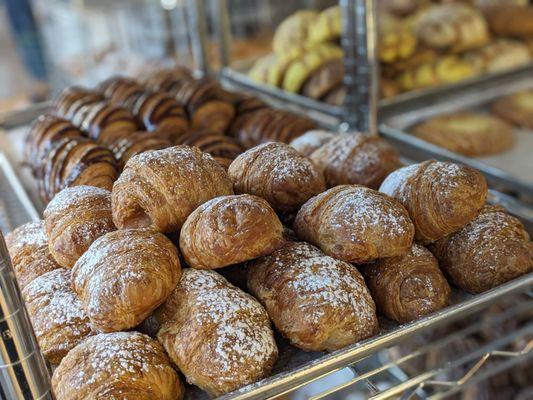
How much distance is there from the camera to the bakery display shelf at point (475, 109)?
4.69ft

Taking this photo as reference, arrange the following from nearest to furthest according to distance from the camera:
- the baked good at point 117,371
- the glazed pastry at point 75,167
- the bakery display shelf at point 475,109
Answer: the baked good at point 117,371, the glazed pastry at point 75,167, the bakery display shelf at point 475,109

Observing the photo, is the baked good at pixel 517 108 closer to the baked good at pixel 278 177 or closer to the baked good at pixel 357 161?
the baked good at pixel 357 161

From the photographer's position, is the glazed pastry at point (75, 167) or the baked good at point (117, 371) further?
the glazed pastry at point (75, 167)

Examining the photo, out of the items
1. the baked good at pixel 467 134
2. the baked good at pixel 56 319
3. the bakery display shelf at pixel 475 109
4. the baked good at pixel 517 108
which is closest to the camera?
the baked good at pixel 56 319

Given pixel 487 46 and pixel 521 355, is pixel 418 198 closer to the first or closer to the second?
pixel 521 355

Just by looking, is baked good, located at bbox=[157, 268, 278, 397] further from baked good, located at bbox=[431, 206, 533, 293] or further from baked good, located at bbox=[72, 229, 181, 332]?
baked good, located at bbox=[431, 206, 533, 293]

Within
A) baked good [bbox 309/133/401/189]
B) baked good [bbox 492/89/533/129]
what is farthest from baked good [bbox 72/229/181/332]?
baked good [bbox 492/89/533/129]

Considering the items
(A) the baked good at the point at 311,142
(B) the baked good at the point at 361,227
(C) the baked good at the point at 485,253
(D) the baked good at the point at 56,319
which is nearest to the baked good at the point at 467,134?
(A) the baked good at the point at 311,142

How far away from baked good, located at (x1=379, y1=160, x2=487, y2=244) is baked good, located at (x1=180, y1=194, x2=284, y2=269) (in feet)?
0.74

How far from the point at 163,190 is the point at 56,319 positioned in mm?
227

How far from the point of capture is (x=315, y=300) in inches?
30.4

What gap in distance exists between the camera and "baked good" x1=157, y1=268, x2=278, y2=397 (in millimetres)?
727

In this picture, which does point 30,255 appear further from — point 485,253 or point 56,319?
point 485,253

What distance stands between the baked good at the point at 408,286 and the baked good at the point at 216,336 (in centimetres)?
18
